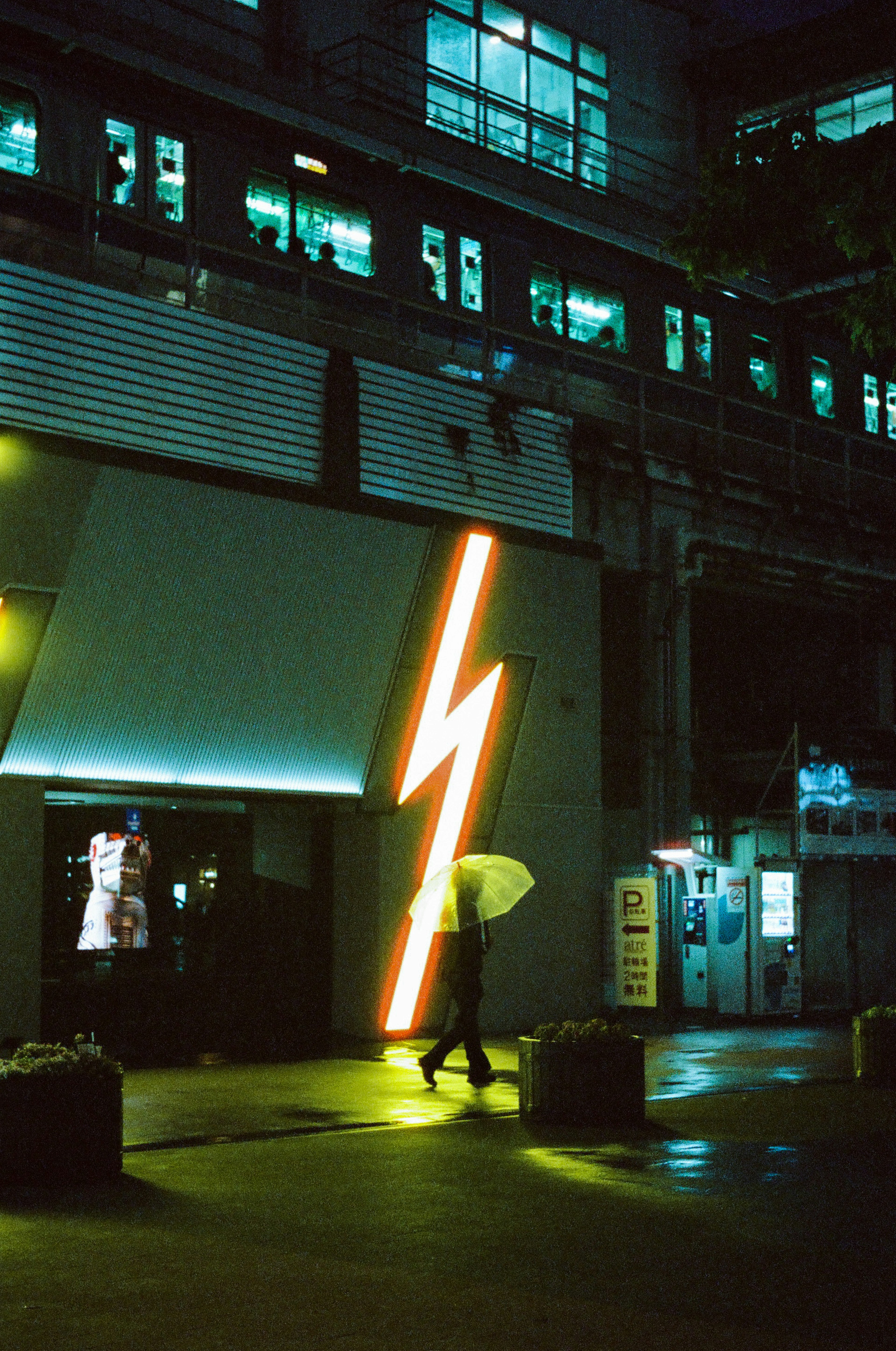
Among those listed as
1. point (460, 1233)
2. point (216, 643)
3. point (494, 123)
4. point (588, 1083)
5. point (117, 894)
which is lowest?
point (460, 1233)

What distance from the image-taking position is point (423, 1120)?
1189 centimetres

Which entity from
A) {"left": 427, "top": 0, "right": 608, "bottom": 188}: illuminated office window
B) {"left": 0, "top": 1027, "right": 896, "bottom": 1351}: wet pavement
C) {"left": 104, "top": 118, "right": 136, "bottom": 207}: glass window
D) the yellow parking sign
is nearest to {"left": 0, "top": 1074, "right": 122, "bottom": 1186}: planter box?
{"left": 0, "top": 1027, "right": 896, "bottom": 1351}: wet pavement

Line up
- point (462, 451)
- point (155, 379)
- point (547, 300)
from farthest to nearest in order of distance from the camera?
point (547, 300), point (462, 451), point (155, 379)

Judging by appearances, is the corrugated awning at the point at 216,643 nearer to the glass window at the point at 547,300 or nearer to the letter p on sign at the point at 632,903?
the letter p on sign at the point at 632,903

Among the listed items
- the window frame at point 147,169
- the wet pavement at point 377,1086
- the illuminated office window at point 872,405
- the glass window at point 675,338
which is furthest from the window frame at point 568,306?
the wet pavement at point 377,1086

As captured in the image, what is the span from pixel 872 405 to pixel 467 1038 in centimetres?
1753

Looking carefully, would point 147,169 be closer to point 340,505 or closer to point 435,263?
point 435,263

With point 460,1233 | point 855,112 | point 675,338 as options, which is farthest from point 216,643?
point 855,112

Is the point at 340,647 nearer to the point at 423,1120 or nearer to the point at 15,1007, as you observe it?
the point at 15,1007

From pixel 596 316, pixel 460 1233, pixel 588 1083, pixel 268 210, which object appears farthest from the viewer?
pixel 596 316

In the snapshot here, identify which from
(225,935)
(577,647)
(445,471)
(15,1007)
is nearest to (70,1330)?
(15,1007)

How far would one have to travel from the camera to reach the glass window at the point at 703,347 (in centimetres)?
2416

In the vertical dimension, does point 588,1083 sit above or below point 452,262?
below

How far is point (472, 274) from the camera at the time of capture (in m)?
20.9
